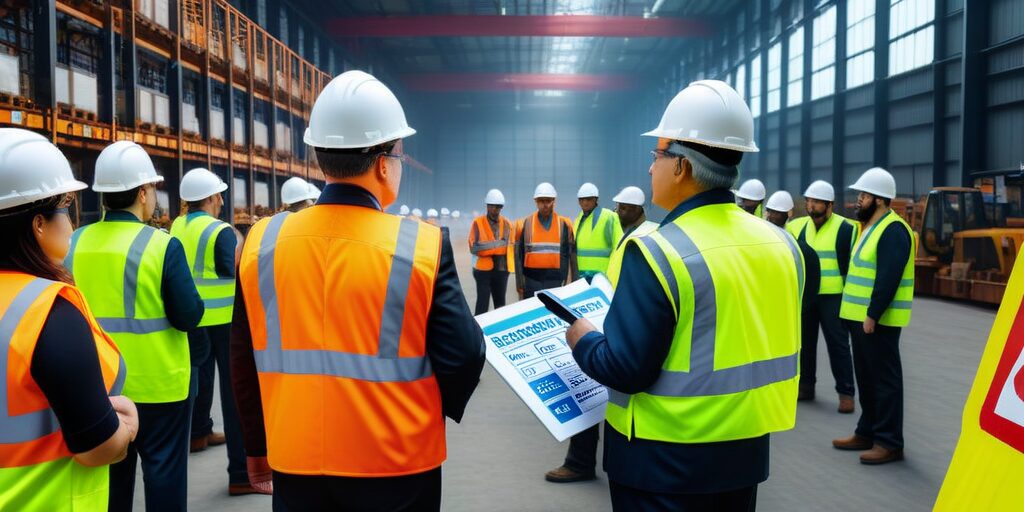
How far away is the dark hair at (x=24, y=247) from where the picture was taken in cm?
173

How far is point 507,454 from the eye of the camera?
17.0 feet

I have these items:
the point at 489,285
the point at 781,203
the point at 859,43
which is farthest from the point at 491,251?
the point at 859,43

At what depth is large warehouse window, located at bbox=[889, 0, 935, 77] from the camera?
17728 mm

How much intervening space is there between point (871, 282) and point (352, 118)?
170 inches

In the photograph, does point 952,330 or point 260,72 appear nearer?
point 952,330

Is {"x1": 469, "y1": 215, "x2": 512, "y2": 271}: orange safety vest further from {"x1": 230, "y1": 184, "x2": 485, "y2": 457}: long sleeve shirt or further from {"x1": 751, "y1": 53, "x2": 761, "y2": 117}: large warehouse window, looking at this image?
{"x1": 751, "y1": 53, "x2": 761, "y2": 117}: large warehouse window

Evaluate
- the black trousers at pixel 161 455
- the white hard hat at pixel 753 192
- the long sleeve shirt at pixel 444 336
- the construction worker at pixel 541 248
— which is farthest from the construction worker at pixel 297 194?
the white hard hat at pixel 753 192

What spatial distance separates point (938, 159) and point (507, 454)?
16.4 m

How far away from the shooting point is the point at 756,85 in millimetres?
28234

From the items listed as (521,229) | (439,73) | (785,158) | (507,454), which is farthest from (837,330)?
(439,73)

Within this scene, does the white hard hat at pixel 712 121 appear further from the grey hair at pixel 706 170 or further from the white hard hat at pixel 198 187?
the white hard hat at pixel 198 187

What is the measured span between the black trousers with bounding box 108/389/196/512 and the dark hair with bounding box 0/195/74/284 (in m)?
1.74

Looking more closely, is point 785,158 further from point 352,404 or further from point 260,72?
point 352,404

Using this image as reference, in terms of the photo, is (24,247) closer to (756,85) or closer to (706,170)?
(706,170)
